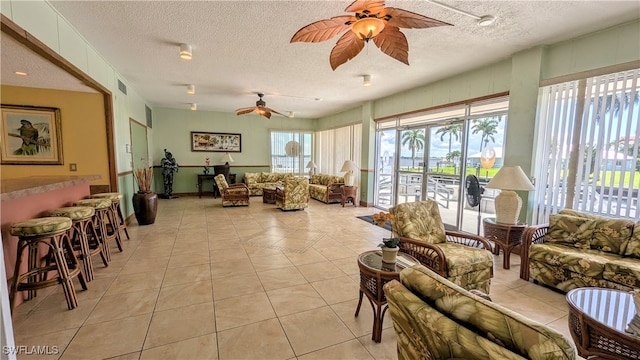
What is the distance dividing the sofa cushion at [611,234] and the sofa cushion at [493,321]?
2.66 m

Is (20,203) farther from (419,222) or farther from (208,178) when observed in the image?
(208,178)

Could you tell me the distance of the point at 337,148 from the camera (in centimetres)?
830

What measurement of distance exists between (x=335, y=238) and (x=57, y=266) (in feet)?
10.3

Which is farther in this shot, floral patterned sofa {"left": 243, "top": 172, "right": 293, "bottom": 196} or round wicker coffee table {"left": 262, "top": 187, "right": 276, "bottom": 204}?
floral patterned sofa {"left": 243, "top": 172, "right": 293, "bottom": 196}

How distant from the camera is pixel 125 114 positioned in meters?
4.81

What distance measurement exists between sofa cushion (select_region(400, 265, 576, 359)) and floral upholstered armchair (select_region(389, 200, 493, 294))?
137 cm

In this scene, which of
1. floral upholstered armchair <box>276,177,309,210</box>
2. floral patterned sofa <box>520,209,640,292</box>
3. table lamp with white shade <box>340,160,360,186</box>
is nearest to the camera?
floral patterned sofa <box>520,209,640,292</box>

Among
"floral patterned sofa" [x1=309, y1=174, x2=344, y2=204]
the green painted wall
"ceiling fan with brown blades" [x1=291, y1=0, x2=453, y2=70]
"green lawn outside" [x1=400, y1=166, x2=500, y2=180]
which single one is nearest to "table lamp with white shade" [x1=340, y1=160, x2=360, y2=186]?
"floral patterned sofa" [x1=309, y1=174, x2=344, y2=204]

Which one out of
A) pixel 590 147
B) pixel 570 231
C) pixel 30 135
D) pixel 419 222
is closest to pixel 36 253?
pixel 30 135

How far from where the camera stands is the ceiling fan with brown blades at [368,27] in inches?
66.7

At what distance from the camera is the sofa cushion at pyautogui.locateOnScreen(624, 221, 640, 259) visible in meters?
2.33

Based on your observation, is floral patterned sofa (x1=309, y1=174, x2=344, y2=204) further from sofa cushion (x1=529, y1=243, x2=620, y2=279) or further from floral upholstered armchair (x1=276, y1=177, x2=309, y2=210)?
sofa cushion (x1=529, y1=243, x2=620, y2=279)

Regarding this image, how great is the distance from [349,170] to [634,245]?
4925 millimetres

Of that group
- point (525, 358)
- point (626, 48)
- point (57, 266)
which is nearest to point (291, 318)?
point (525, 358)
